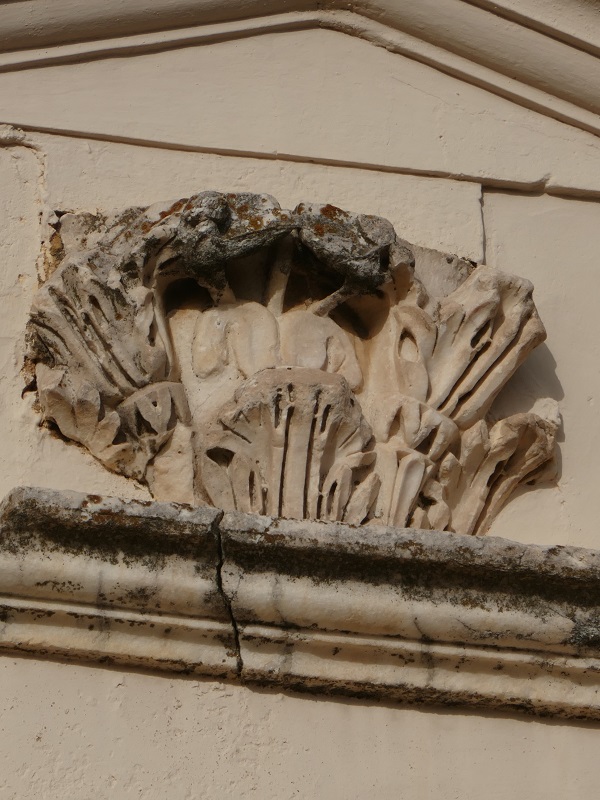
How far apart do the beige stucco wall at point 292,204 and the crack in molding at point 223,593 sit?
6 centimetres

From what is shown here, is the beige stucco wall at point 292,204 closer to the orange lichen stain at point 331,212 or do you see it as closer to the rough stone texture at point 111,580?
the rough stone texture at point 111,580

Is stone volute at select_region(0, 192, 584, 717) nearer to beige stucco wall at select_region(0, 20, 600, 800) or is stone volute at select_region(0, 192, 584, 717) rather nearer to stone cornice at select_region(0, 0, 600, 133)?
beige stucco wall at select_region(0, 20, 600, 800)

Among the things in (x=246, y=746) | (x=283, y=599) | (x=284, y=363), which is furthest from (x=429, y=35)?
(x=246, y=746)

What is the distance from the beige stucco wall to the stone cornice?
0.12 ft

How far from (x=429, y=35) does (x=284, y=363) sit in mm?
1049

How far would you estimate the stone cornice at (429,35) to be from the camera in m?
3.80

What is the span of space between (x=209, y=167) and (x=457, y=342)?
69 cm

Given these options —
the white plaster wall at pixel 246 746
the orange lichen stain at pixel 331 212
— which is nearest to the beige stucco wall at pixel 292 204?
the white plaster wall at pixel 246 746

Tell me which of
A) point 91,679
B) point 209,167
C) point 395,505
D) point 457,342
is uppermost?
Answer: point 209,167

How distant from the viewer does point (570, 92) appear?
3.97 m

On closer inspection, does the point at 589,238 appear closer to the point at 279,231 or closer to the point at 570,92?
the point at 570,92

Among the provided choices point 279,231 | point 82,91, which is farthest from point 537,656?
point 82,91

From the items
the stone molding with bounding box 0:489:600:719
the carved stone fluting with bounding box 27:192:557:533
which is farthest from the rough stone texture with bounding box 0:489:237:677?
the carved stone fluting with bounding box 27:192:557:533

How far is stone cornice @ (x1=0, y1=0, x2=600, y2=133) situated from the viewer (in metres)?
3.80
